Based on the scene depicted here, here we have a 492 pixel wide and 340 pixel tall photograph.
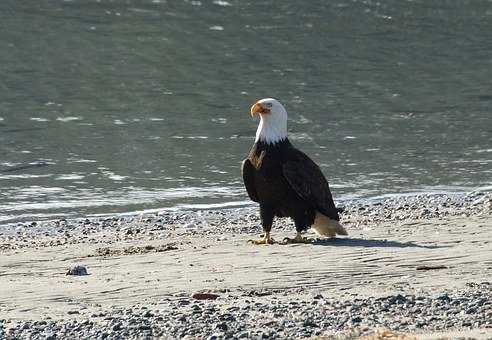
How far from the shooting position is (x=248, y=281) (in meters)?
9.39

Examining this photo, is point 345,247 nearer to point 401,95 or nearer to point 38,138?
point 38,138

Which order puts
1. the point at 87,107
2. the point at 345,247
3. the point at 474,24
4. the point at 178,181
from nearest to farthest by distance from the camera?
the point at 345,247
the point at 178,181
the point at 87,107
the point at 474,24

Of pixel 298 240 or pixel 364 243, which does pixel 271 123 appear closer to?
pixel 298 240

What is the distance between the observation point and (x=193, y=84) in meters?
23.0

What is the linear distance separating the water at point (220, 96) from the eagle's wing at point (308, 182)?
10.0 ft

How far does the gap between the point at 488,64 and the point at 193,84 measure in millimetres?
6028

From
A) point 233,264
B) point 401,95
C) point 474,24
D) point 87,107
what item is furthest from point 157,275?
point 474,24

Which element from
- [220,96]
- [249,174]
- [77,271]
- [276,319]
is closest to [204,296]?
[276,319]

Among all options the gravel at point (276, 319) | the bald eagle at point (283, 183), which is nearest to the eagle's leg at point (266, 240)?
the bald eagle at point (283, 183)

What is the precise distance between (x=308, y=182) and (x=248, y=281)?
2.07 metres

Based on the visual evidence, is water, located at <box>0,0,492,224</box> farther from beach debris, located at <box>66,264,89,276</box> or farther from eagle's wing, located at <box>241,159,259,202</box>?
beach debris, located at <box>66,264,89,276</box>

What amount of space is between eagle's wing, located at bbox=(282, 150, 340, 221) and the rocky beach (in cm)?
29

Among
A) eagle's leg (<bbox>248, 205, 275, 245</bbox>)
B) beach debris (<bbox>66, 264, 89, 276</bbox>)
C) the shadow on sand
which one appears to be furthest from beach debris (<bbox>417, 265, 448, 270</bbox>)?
beach debris (<bbox>66, 264, 89, 276</bbox>)

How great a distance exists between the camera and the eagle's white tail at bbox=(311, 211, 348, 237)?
11.5 m
